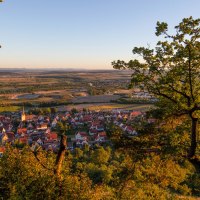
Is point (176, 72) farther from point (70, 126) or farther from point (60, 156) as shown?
point (70, 126)

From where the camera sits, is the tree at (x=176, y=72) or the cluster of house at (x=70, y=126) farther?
the cluster of house at (x=70, y=126)

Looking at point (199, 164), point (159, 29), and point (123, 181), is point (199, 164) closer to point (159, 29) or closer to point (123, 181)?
point (123, 181)

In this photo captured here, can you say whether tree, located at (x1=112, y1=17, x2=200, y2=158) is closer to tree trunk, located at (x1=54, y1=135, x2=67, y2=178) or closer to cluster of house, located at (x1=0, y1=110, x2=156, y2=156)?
tree trunk, located at (x1=54, y1=135, x2=67, y2=178)

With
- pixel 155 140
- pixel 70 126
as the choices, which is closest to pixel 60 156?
pixel 155 140

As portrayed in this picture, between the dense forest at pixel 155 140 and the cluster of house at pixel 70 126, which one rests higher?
the dense forest at pixel 155 140

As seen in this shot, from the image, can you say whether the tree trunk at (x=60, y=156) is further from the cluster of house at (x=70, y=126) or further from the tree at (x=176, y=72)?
the cluster of house at (x=70, y=126)

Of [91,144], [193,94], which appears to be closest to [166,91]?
[193,94]

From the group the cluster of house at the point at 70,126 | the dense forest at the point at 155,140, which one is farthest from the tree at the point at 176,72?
the cluster of house at the point at 70,126

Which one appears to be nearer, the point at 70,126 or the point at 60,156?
the point at 60,156
